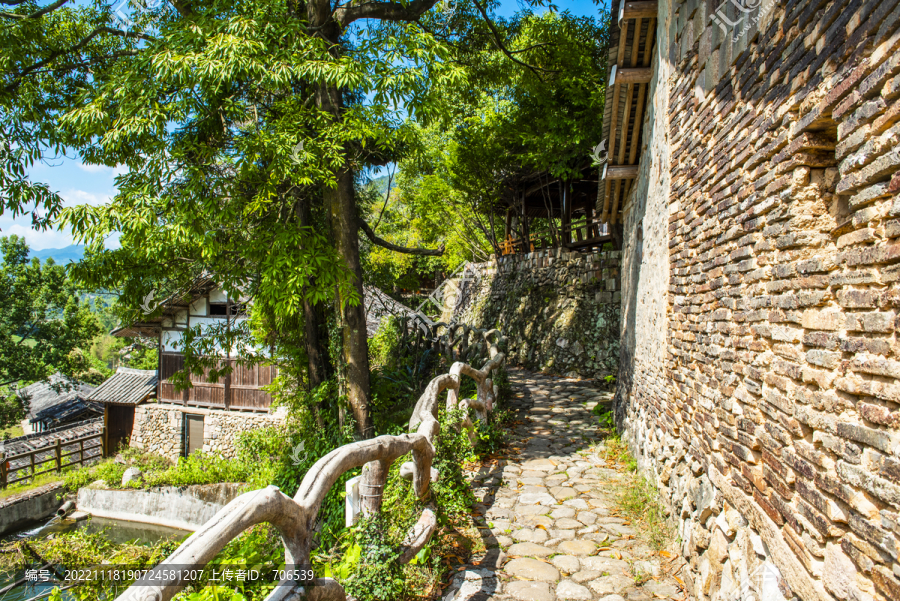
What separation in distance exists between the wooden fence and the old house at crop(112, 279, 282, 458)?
211 centimetres

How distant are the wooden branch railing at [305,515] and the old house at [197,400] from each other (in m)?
11.0

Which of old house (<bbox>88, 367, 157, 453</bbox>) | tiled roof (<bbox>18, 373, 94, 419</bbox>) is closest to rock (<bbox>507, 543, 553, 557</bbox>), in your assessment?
old house (<bbox>88, 367, 157, 453</bbox>)

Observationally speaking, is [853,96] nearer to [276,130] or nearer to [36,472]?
[276,130]

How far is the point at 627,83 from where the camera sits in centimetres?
598

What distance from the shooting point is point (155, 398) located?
16.9m

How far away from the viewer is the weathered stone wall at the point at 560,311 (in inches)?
455

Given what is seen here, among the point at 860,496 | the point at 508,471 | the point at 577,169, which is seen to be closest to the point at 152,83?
the point at 508,471

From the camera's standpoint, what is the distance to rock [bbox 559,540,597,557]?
381 cm

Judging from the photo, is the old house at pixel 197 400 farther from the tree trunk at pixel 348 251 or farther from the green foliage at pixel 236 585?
the green foliage at pixel 236 585

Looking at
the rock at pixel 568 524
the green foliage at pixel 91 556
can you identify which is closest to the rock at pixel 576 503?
the rock at pixel 568 524

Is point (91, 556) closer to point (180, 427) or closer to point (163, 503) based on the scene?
point (163, 503)

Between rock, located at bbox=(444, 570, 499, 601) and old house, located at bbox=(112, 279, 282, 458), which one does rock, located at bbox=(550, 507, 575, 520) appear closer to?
rock, located at bbox=(444, 570, 499, 601)

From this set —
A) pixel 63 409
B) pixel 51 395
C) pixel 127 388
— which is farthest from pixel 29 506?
pixel 51 395

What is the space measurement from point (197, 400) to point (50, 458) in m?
5.57
